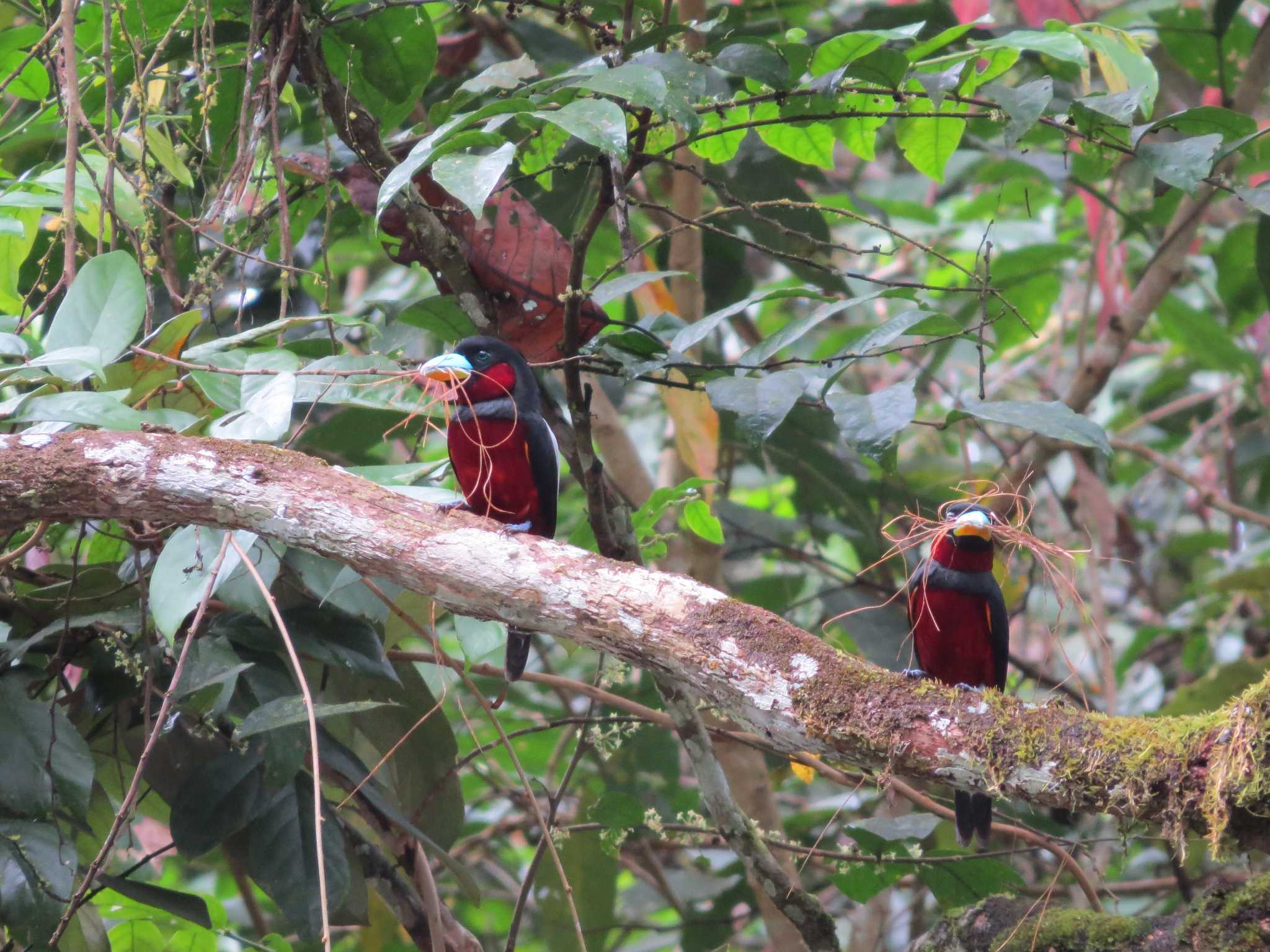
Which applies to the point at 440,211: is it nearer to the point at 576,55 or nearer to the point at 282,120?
the point at 282,120

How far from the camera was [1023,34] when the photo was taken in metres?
2.15

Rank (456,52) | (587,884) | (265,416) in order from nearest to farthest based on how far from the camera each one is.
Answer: (265,416), (587,884), (456,52)

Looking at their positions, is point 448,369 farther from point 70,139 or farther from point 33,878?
point 33,878

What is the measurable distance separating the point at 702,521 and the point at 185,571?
3.83 feet

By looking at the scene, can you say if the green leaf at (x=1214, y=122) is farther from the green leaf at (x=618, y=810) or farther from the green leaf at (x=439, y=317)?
the green leaf at (x=618, y=810)

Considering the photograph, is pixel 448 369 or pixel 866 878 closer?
pixel 448 369

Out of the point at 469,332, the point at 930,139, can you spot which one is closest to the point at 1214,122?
the point at 930,139

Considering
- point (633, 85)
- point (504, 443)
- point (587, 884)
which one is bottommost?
point (587, 884)

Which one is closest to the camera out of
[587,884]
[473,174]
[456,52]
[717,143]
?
[473,174]

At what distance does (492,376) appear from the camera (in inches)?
101

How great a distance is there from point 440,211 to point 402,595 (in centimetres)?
80

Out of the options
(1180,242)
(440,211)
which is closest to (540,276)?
(440,211)

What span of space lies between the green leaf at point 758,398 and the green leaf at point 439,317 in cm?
72

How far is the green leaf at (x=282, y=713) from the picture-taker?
2.02m
